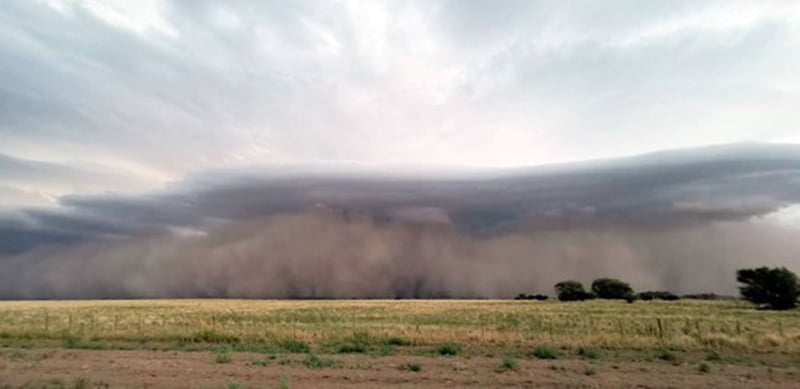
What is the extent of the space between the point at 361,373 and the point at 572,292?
12150 centimetres

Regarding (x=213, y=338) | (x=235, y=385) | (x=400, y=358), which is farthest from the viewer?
(x=213, y=338)

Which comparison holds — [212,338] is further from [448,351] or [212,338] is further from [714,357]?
[714,357]

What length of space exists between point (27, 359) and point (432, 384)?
15.5 meters

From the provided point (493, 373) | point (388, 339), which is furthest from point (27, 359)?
point (493, 373)

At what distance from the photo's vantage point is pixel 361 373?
1719 cm

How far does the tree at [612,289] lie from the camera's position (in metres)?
127

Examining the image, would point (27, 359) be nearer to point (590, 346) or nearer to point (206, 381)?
point (206, 381)

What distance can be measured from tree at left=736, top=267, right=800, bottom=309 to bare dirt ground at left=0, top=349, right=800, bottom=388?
7063 cm

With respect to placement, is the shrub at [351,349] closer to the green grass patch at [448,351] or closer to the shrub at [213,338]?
the green grass patch at [448,351]

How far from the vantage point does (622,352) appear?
24.6 metres

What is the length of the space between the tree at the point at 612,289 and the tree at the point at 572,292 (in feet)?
7.98

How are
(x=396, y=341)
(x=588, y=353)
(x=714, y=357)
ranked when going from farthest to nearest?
(x=396, y=341)
(x=588, y=353)
(x=714, y=357)

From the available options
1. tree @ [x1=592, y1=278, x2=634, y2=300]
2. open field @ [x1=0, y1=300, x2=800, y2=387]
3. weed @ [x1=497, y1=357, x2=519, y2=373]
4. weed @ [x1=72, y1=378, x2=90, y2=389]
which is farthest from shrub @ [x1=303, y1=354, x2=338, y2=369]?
tree @ [x1=592, y1=278, x2=634, y2=300]

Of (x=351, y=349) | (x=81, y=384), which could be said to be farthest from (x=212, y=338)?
(x=81, y=384)
